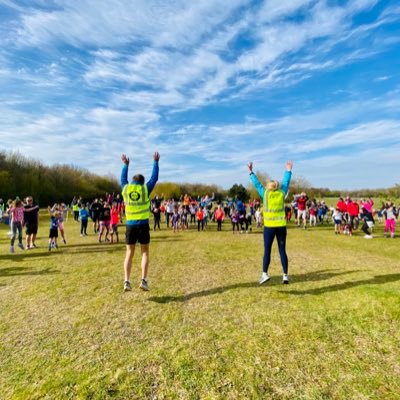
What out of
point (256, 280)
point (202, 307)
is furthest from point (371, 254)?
point (202, 307)

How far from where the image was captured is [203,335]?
13.0ft

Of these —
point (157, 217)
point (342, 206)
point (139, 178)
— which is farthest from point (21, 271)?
point (342, 206)

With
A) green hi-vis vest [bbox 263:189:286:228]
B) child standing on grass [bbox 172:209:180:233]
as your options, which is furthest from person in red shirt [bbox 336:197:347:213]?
green hi-vis vest [bbox 263:189:286:228]

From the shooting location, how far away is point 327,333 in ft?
12.8

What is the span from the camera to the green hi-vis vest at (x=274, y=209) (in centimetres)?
583

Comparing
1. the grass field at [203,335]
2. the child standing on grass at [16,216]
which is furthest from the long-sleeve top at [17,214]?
the grass field at [203,335]

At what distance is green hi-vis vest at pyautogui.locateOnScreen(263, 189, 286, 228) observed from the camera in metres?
5.83

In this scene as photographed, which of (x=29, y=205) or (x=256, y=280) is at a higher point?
(x=29, y=205)

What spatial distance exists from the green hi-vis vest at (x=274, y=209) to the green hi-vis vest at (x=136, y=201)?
2.46 m

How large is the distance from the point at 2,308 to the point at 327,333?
5.51 m

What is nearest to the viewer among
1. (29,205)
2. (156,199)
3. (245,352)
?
(245,352)

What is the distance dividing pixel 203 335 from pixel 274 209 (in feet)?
9.67

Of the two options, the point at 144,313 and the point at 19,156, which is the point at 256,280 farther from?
the point at 19,156

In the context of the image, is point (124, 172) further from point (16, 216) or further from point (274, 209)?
point (16, 216)
